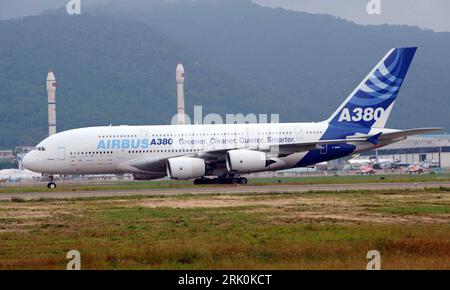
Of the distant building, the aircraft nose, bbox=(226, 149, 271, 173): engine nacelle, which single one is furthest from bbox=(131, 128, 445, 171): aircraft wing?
the distant building

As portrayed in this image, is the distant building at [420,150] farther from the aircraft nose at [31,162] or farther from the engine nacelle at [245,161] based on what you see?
the aircraft nose at [31,162]

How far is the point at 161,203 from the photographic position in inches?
1642

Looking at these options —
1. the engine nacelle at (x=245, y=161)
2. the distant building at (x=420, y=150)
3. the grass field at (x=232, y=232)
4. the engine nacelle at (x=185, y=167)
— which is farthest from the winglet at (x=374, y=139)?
the distant building at (x=420, y=150)

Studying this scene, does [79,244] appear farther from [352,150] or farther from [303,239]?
[352,150]

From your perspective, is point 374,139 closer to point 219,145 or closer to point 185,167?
point 219,145

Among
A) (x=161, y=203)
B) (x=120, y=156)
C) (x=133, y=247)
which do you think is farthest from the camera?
(x=120, y=156)

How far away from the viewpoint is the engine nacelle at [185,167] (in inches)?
Result: 2227

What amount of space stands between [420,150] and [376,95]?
84.5 metres

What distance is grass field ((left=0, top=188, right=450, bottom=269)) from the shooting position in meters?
23.3

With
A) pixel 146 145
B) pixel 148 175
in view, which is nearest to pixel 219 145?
pixel 146 145

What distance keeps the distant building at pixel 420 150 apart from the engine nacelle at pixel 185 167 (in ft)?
271
